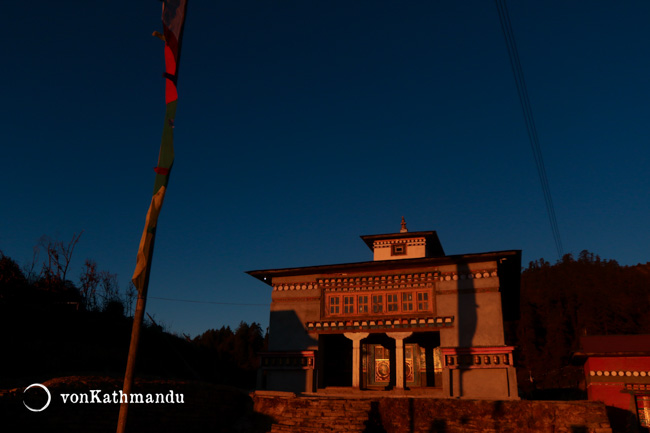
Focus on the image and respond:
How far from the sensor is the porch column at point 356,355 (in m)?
23.1

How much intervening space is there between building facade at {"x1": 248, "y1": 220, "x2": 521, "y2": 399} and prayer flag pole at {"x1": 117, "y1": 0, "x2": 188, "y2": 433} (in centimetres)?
1638

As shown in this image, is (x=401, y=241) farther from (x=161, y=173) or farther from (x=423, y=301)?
(x=161, y=173)

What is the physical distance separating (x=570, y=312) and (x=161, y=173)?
6538 cm

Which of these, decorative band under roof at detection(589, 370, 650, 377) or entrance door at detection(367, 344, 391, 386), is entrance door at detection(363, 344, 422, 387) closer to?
entrance door at detection(367, 344, 391, 386)

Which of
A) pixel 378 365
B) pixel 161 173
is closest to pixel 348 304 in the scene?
pixel 378 365

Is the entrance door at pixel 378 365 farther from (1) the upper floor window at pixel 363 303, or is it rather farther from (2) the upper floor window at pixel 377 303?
(2) the upper floor window at pixel 377 303

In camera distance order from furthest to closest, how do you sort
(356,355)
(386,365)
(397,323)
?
1. (386,365)
2. (356,355)
3. (397,323)

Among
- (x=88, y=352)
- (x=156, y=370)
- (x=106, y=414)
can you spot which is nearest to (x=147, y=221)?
(x=106, y=414)

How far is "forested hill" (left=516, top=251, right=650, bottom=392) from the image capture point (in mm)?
54156

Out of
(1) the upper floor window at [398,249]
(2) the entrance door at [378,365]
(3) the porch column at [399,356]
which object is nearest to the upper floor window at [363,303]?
(3) the porch column at [399,356]

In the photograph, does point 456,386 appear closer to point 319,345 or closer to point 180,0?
point 319,345

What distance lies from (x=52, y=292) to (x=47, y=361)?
11.8 meters

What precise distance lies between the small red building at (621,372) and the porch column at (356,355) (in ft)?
35.0

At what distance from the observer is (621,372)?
2303cm
